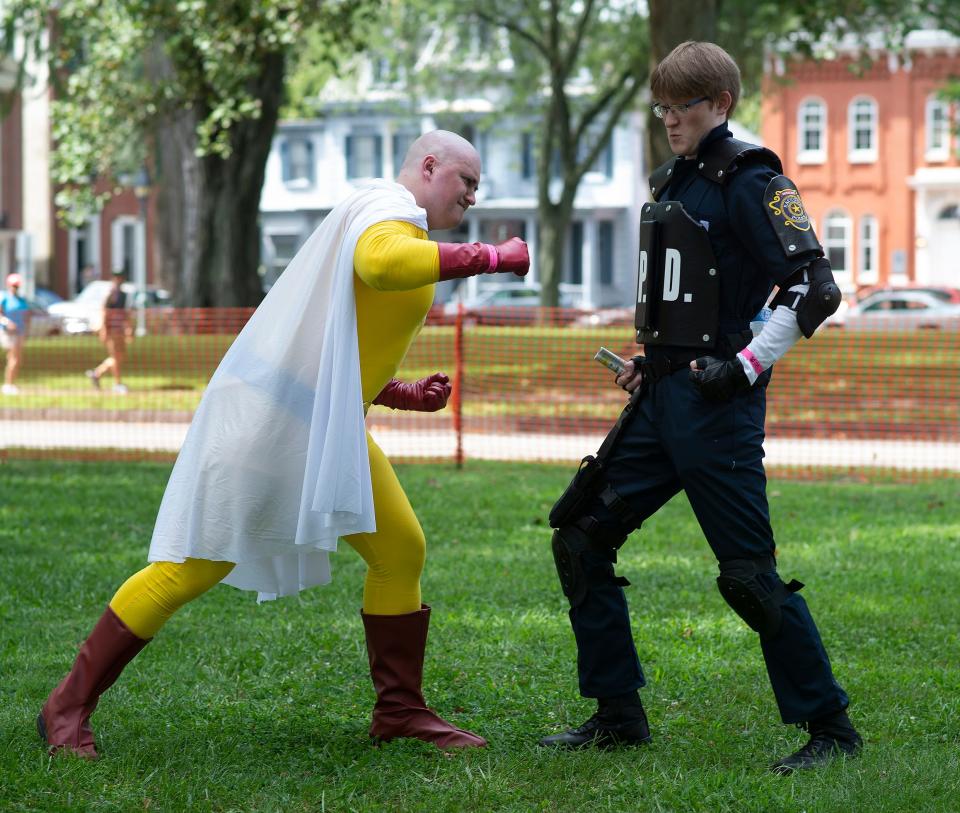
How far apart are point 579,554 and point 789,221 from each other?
111cm

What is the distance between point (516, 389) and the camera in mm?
15750

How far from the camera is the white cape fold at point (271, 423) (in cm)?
395

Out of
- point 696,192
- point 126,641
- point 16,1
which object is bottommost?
point 126,641

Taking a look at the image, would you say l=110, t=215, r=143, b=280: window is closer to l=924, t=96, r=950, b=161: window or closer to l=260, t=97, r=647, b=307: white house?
l=260, t=97, r=647, b=307: white house

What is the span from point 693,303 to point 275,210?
183 ft

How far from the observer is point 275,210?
5859 cm

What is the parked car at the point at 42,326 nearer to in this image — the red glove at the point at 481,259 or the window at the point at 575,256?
the red glove at the point at 481,259

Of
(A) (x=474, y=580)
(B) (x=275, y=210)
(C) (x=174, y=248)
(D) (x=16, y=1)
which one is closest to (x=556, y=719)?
(A) (x=474, y=580)

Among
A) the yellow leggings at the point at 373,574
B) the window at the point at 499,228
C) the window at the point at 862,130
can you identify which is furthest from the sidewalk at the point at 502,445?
the window at the point at 499,228

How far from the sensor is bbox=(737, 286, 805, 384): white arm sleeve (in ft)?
12.6

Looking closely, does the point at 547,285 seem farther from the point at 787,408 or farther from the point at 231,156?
the point at 787,408

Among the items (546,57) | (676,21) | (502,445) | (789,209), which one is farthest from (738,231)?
(546,57)

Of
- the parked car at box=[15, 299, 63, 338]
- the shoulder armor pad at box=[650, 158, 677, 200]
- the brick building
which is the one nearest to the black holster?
the shoulder armor pad at box=[650, 158, 677, 200]

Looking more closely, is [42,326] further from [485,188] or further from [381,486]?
[485,188]
